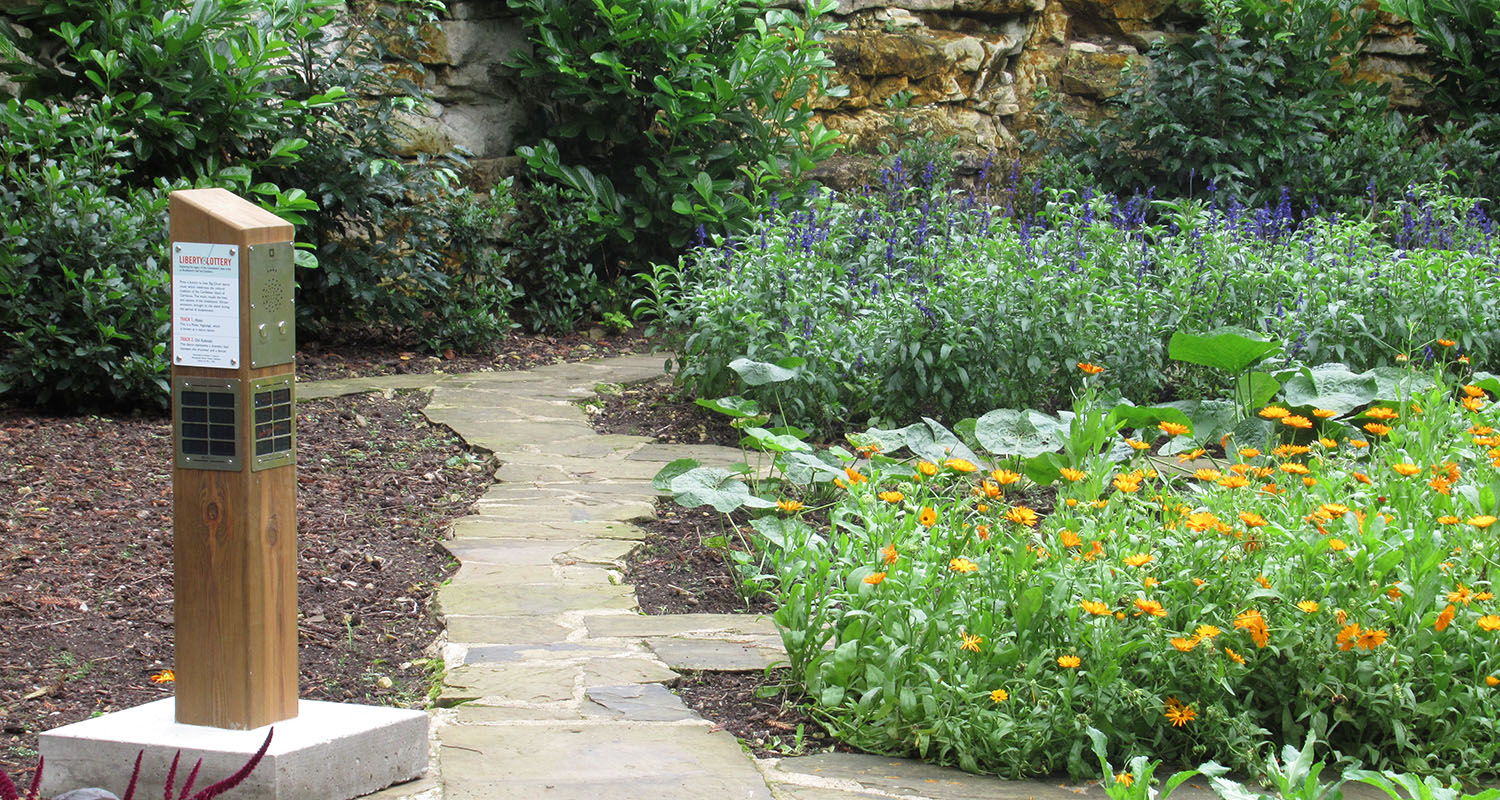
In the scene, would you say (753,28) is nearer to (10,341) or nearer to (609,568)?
(10,341)

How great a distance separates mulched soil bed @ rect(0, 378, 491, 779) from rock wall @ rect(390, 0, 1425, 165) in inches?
129

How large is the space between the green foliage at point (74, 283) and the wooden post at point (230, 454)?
103 inches

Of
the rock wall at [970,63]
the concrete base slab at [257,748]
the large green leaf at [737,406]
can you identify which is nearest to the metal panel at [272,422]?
the concrete base slab at [257,748]

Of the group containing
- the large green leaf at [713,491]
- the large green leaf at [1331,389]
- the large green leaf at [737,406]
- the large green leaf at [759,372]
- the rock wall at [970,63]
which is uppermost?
the rock wall at [970,63]

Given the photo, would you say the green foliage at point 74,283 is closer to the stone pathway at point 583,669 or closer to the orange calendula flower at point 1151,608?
the stone pathway at point 583,669

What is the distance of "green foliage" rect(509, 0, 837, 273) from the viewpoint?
23.3 ft

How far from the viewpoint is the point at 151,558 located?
3396 millimetres

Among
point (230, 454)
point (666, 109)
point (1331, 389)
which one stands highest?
point (666, 109)

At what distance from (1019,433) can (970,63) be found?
5.51 meters

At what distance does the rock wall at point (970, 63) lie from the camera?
7.64 m

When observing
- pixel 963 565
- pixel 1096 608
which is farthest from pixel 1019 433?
pixel 1096 608

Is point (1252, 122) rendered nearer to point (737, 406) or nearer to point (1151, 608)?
point (737, 406)

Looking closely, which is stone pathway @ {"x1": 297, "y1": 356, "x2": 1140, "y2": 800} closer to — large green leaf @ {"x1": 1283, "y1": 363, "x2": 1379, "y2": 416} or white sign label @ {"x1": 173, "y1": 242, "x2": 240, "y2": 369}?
white sign label @ {"x1": 173, "y1": 242, "x2": 240, "y2": 369}

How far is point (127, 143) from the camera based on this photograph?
220 inches
